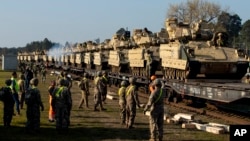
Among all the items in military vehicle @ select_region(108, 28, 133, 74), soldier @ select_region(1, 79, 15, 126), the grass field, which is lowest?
the grass field

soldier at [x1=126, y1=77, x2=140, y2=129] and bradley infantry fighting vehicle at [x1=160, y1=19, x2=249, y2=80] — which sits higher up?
bradley infantry fighting vehicle at [x1=160, y1=19, x2=249, y2=80]

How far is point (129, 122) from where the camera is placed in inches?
607

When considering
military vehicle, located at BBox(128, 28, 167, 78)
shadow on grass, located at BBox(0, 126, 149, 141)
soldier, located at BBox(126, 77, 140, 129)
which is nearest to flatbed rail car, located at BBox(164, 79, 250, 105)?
shadow on grass, located at BBox(0, 126, 149, 141)

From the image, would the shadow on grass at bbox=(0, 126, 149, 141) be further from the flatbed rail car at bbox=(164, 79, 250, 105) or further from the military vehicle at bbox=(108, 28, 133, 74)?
the military vehicle at bbox=(108, 28, 133, 74)

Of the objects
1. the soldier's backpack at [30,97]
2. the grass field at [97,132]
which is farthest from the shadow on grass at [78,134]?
the soldier's backpack at [30,97]

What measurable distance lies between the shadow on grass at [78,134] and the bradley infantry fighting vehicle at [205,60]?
764 cm

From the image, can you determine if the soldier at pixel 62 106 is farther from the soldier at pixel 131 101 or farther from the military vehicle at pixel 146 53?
the military vehicle at pixel 146 53

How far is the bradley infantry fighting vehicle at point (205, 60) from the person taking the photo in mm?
22188

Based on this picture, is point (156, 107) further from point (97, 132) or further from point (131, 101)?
point (97, 132)

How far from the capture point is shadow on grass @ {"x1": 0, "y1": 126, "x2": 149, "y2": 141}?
1337cm

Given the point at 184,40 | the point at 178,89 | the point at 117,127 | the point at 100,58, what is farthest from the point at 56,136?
the point at 100,58

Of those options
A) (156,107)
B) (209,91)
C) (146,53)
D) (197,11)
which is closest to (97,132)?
(156,107)

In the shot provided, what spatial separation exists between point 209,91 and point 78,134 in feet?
22.2

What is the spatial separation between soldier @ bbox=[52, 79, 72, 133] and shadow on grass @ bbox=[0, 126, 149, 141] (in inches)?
10.2
